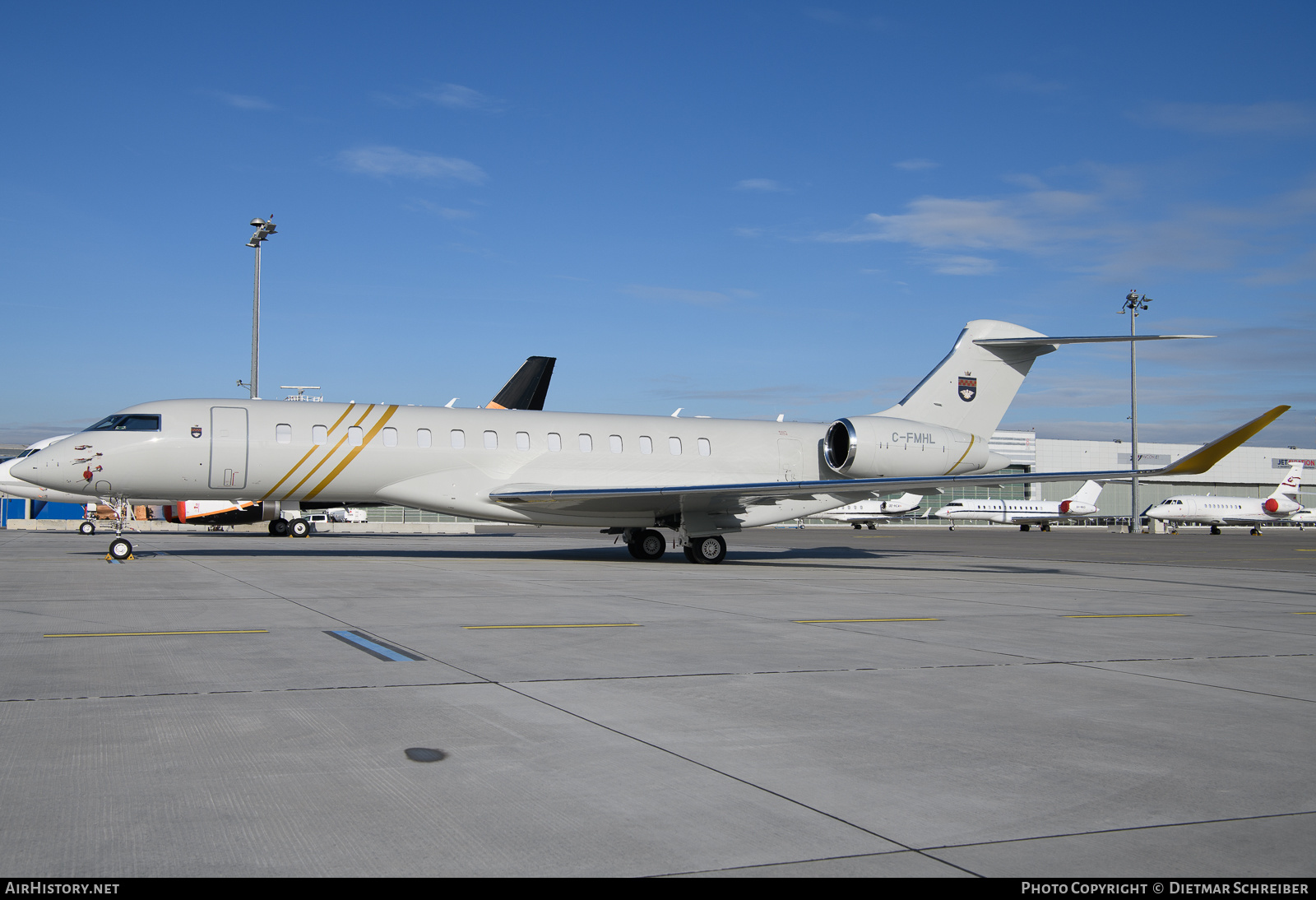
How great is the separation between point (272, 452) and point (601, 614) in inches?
436

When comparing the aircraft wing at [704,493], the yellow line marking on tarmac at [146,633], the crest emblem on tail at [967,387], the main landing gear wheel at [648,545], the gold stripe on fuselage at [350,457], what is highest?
the crest emblem on tail at [967,387]

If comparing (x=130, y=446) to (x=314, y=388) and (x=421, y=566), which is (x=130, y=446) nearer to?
(x=421, y=566)

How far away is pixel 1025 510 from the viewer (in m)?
75.7

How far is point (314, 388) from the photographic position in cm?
3331

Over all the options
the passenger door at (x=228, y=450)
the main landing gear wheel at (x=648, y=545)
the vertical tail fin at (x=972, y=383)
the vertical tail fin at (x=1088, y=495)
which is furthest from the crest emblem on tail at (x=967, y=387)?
the vertical tail fin at (x=1088, y=495)

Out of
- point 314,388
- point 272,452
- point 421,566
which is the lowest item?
point 421,566

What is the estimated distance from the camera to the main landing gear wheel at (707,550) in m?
21.6

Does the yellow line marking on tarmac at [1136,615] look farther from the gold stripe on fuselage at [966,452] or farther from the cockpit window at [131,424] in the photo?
the cockpit window at [131,424]

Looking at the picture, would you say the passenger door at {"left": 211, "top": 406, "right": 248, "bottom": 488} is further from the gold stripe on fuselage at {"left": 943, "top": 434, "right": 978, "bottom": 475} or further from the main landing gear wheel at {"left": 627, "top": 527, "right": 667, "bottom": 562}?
the gold stripe on fuselage at {"left": 943, "top": 434, "right": 978, "bottom": 475}

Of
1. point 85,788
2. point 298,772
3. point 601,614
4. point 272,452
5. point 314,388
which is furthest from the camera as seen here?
point 314,388

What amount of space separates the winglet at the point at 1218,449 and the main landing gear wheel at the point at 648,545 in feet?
34.9

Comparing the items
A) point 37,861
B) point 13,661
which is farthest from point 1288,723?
point 13,661

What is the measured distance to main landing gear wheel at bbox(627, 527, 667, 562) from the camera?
905 inches

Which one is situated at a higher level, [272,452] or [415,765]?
[272,452]
